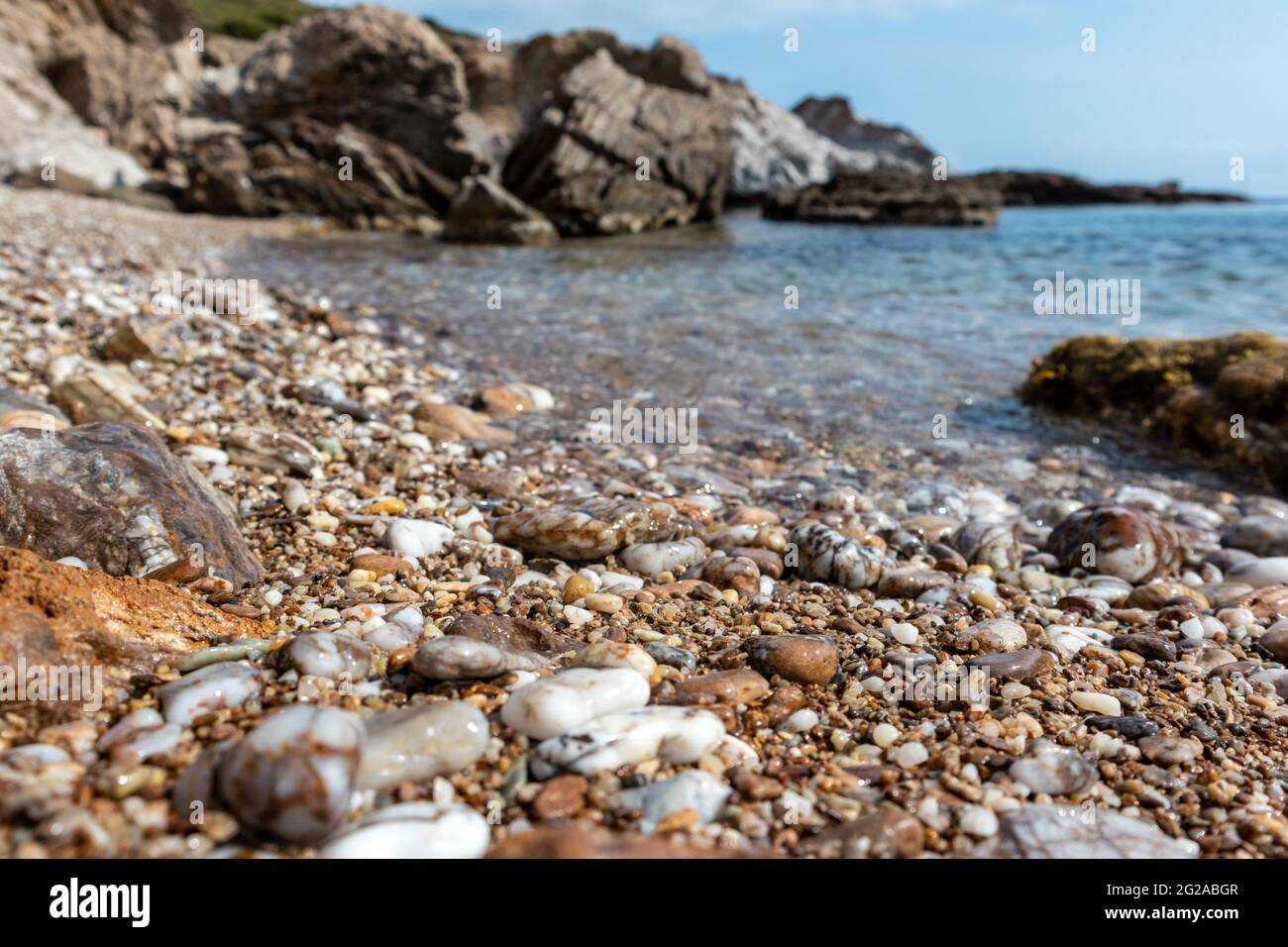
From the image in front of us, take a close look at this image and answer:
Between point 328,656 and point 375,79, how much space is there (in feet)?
121

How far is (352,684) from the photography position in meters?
2.27

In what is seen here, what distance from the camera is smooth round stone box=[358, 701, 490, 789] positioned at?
1.86 meters

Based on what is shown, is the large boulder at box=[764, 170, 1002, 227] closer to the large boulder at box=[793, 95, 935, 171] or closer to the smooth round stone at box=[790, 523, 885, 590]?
the smooth round stone at box=[790, 523, 885, 590]

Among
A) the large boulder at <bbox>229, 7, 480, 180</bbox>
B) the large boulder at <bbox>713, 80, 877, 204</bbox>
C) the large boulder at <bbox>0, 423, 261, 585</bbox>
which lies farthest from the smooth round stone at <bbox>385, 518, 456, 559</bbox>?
the large boulder at <bbox>713, 80, 877, 204</bbox>

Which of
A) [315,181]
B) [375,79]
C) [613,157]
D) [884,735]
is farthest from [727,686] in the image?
[375,79]

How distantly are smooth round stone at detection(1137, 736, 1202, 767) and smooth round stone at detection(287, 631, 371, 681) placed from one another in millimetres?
2183

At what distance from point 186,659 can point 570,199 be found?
25.1 meters

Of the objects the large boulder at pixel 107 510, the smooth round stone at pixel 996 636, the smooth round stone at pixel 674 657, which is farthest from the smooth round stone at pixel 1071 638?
the large boulder at pixel 107 510

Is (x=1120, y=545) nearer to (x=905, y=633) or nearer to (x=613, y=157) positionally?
(x=905, y=633)

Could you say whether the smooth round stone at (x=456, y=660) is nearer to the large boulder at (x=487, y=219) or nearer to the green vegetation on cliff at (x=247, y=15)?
the large boulder at (x=487, y=219)

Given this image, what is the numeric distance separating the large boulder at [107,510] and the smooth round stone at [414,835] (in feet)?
4.82

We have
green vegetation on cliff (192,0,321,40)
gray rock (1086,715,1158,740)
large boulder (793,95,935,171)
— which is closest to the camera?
gray rock (1086,715,1158,740)
